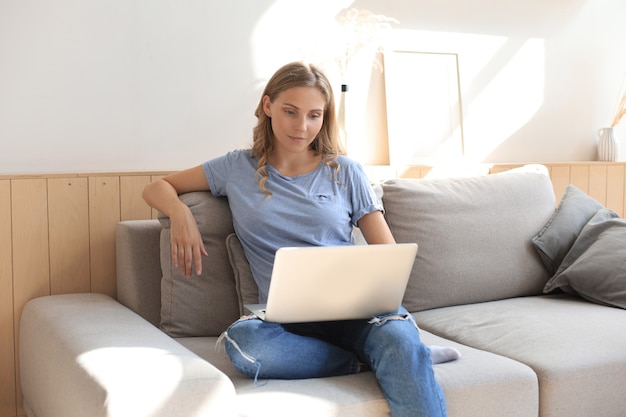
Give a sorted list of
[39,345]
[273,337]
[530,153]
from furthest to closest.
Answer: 1. [530,153]
2. [39,345]
3. [273,337]

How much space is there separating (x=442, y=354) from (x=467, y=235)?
78cm

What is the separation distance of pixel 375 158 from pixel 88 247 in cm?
120

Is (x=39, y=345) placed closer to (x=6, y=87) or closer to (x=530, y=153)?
(x=6, y=87)

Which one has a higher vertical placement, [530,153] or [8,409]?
[530,153]

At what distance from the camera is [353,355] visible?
1.95 meters

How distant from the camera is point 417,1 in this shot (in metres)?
3.24

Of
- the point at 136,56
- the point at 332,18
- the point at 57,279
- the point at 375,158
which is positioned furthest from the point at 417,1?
the point at 57,279

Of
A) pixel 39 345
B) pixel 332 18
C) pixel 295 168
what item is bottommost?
pixel 39 345

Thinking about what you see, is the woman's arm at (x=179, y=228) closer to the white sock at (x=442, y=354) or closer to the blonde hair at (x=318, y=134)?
the blonde hair at (x=318, y=134)

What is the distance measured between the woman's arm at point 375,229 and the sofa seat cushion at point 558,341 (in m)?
0.34

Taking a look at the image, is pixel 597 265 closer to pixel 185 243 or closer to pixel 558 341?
pixel 558 341

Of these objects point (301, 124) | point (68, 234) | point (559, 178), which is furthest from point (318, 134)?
point (559, 178)

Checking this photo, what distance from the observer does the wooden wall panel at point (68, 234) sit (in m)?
2.50

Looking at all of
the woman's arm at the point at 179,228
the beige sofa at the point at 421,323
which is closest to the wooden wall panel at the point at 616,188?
the beige sofa at the point at 421,323
